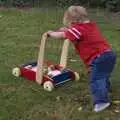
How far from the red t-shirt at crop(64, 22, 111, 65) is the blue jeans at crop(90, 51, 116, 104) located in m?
0.07

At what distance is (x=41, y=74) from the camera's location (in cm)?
→ 576

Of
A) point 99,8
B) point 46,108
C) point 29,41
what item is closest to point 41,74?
point 46,108

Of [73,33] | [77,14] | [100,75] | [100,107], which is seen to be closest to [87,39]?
[73,33]

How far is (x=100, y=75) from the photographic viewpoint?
5137 mm

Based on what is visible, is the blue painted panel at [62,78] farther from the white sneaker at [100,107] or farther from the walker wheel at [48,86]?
the white sneaker at [100,107]

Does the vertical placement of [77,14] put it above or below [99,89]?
above

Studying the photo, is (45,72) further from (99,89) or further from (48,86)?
(99,89)

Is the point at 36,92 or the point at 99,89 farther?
the point at 36,92

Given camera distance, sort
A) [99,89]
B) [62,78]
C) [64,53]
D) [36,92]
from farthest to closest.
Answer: [64,53] < [62,78] < [36,92] < [99,89]

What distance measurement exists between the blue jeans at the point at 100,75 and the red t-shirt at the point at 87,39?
71 millimetres

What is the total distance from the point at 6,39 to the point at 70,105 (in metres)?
3.32

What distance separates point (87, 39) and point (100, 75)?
0.40 meters

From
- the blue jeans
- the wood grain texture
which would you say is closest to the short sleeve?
the blue jeans

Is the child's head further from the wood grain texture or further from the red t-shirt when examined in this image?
the wood grain texture
